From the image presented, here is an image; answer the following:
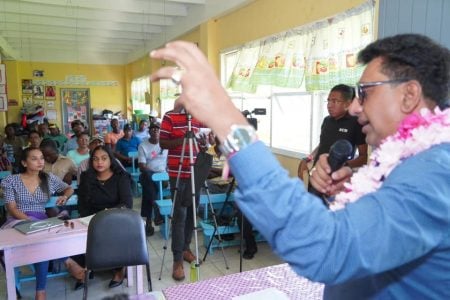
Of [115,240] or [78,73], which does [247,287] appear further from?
[78,73]

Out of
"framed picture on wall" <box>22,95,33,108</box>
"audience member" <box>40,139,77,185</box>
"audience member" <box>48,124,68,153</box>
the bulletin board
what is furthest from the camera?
the bulletin board

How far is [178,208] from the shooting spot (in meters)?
3.01

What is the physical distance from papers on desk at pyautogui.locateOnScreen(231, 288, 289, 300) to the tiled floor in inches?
59.0

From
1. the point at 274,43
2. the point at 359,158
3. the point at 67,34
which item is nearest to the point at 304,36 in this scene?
the point at 274,43

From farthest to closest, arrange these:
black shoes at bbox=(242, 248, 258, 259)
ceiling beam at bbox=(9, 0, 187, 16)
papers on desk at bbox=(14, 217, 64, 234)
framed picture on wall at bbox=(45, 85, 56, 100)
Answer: framed picture on wall at bbox=(45, 85, 56, 100) < ceiling beam at bbox=(9, 0, 187, 16) < black shoes at bbox=(242, 248, 258, 259) < papers on desk at bbox=(14, 217, 64, 234)

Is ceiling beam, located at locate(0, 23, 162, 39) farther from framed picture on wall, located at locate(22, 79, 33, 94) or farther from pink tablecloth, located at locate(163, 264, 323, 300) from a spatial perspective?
pink tablecloth, located at locate(163, 264, 323, 300)

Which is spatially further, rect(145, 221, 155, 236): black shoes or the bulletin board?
the bulletin board

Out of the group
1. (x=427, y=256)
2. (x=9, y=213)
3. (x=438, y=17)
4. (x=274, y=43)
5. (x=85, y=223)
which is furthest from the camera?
(x=274, y=43)

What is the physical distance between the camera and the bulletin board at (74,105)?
1122 cm

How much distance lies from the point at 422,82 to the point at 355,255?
1.28 feet

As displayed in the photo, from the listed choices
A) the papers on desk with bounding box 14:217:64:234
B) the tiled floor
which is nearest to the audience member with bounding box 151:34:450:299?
the papers on desk with bounding box 14:217:64:234

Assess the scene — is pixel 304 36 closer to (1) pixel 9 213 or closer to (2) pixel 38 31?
(1) pixel 9 213

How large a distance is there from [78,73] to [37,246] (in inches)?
401

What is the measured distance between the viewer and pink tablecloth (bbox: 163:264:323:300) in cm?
136
